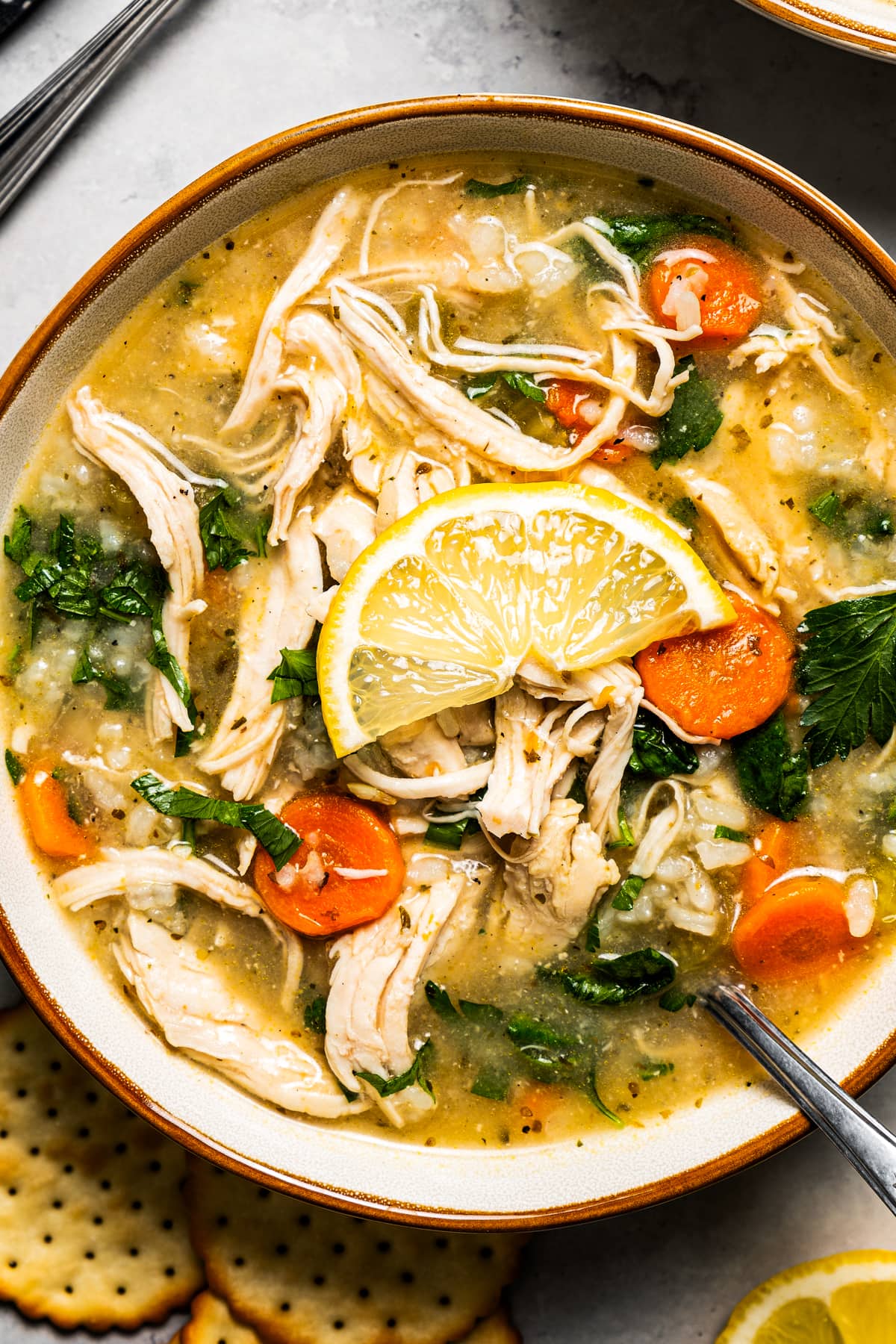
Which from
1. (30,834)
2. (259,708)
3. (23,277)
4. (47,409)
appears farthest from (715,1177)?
(23,277)

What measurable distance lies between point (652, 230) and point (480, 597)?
43.8 inches

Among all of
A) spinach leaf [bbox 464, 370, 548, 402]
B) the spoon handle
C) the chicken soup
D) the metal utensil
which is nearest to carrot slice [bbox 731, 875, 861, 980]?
the chicken soup

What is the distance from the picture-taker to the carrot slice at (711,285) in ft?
9.37

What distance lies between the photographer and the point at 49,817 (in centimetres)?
293

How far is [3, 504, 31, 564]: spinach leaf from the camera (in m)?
2.90

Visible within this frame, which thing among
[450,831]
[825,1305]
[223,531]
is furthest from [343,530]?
[825,1305]

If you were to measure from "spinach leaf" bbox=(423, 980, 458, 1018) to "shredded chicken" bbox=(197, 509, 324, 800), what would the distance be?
28.1 inches

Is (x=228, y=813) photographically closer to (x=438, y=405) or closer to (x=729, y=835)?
(x=438, y=405)

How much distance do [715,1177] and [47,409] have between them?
103 inches

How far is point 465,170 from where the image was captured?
2.88m

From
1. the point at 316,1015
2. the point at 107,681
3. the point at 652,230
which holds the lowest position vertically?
the point at 316,1015

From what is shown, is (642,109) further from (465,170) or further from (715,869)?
(715,869)

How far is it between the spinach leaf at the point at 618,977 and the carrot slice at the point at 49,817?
4.31ft

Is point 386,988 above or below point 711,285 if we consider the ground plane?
below
